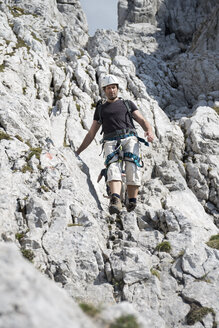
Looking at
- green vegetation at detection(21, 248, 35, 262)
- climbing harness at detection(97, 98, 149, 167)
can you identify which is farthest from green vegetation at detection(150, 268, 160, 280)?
climbing harness at detection(97, 98, 149, 167)

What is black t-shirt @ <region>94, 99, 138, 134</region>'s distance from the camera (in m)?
11.5

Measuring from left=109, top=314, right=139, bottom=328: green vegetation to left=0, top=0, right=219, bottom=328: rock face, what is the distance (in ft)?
0.26

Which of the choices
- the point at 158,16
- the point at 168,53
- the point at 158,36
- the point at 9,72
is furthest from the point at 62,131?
the point at 158,16

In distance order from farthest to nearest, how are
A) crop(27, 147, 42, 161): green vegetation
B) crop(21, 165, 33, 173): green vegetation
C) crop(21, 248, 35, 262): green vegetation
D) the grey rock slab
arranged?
crop(27, 147, 42, 161): green vegetation → crop(21, 165, 33, 173): green vegetation → crop(21, 248, 35, 262): green vegetation → the grey rock slab

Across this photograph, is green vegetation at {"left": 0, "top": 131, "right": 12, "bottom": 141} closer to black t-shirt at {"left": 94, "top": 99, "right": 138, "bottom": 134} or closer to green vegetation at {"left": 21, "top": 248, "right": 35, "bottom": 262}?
black t-shirt at {"left": 94, "top": 99, "right": 138, "bottom": 134}

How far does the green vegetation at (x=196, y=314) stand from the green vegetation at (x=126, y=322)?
4050 millimetres

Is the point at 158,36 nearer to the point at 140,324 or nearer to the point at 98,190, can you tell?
the point at 98,190

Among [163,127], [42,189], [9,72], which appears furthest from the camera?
[163,127]

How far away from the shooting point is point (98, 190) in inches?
Result: 493

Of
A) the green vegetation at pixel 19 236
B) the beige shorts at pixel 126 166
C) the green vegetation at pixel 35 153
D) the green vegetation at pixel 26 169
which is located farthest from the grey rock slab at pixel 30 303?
the beige shorts at pixel 126 166

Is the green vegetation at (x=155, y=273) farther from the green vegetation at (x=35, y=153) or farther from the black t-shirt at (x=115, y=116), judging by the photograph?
the black t-shirt at (x=115, y=116)

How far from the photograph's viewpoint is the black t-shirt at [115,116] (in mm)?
11531

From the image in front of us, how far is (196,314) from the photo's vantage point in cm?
650

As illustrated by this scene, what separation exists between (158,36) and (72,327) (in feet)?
284
